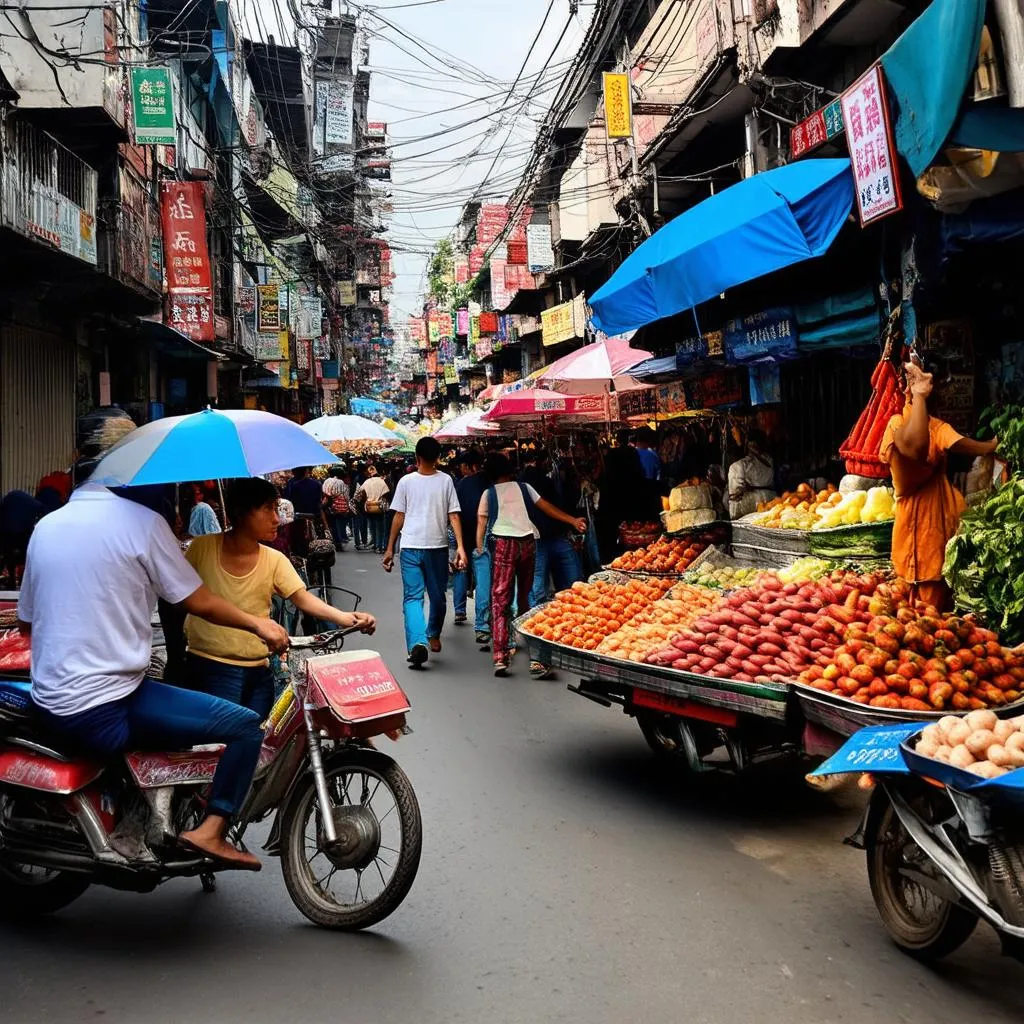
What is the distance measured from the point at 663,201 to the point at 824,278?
13403 millimetres

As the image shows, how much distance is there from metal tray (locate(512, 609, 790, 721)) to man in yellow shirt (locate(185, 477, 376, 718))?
2.12 meters

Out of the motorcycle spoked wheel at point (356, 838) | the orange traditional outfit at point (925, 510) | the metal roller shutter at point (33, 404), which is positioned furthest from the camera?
the metal roller shutter at point (33, 404)

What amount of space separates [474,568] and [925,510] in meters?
6.18

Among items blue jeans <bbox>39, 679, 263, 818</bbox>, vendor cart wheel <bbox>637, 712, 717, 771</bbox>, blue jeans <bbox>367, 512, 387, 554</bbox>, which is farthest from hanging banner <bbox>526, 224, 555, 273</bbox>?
blue jeans <bbox>39, 679, 263, 818</bbox>

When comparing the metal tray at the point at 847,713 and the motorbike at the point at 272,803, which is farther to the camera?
the metal tray at the point at 847,713

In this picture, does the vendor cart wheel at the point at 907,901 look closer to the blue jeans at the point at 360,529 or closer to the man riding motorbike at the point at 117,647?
the man riding motorbike at the point at 117,647

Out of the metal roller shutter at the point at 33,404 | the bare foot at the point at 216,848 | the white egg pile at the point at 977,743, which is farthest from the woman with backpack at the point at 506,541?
the metal roller shutter at the point at 33,404

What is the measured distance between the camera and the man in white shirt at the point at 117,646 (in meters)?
3.98

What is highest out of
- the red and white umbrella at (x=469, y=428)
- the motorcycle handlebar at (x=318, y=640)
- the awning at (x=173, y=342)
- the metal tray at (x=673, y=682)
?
the awning at (x=173, y=342)

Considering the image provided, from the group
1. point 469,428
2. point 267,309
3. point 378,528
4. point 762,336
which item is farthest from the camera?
point 267,309

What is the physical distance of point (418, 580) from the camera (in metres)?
10.6

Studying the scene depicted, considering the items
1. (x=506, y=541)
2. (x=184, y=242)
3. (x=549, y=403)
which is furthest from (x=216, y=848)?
(x=184, y=242)

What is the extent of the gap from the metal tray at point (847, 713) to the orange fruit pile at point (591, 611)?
1957 mm

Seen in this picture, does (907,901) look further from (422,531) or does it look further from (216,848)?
(422,531)
